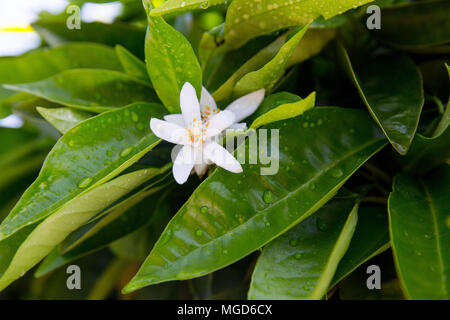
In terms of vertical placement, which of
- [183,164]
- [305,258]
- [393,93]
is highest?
[393,93]

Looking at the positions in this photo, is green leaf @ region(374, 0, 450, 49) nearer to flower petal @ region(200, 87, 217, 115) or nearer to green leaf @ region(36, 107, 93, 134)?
flower petal @ region(200, 87, 217, 115)

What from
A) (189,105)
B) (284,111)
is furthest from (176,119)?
(284,111)

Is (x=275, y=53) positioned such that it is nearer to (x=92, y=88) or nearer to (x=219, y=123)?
(x=219, y=123)

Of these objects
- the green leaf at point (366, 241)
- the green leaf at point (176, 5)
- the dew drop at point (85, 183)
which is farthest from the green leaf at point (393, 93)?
the dew drop at point (85, 183)

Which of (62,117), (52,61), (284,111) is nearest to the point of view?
(284,111)

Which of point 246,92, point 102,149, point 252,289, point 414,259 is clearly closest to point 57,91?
point 102,149
